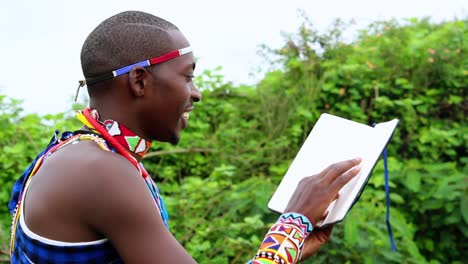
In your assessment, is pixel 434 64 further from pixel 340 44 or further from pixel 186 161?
pixel 186 161

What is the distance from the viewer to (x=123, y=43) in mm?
1593

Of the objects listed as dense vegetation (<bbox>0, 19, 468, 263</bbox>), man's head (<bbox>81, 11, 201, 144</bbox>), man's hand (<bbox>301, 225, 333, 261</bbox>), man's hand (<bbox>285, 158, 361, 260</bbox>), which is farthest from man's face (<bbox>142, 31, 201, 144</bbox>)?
dense vegetation (<bbox>0, 19, 468, 263</bbox>)

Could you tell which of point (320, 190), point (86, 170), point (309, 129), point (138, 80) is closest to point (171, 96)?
point (138, 80)

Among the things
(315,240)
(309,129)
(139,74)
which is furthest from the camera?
(309,129)

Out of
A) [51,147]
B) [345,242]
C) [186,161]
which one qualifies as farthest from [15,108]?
[51,147]

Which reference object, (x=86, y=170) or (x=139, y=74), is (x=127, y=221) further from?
(x=139, y=74)

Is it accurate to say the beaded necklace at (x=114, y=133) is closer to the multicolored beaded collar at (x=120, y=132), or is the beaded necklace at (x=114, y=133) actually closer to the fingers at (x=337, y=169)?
the multicolored beaded collar at (x=120, y=132)

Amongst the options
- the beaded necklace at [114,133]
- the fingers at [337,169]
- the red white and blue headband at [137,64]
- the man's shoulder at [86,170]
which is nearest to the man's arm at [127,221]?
the man's shoulder at [86,170]

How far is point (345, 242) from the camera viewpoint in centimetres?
374

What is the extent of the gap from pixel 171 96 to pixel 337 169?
1.55ft

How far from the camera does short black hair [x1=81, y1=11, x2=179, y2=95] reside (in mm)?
1587

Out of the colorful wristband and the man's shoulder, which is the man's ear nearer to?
the man's shoulder

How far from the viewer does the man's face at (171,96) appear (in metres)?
1.60

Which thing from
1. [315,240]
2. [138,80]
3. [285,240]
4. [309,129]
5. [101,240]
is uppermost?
[138,80]
